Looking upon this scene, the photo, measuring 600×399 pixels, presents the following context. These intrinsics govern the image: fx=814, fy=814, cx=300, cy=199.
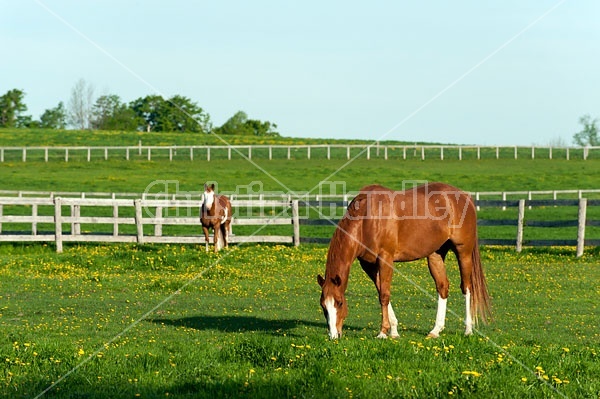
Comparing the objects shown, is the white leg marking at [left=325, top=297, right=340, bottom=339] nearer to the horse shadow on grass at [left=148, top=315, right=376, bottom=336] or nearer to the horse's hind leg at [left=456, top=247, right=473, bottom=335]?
the horse shadow on grass at [left=148, top=315, right=376, bottom=336]

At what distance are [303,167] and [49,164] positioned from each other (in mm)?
18406

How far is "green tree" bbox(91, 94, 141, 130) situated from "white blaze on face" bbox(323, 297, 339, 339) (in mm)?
109152

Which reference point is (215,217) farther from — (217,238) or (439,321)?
(439,321)

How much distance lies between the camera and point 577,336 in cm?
1145

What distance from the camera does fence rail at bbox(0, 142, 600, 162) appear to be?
208ft

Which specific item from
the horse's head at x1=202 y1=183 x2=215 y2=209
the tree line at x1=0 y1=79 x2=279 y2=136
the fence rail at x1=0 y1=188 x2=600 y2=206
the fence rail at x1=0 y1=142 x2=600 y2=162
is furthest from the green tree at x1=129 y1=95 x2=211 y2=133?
the horse's head at x1=202 y1=183 x2=215 y2=209

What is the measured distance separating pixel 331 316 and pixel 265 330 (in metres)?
2.02

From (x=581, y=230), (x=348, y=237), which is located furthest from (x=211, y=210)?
(x=348, y=237)

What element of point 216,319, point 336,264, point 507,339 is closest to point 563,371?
point 507,339

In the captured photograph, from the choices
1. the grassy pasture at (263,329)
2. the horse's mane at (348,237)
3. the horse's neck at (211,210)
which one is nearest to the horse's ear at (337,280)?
the horse's mane at (348,237)

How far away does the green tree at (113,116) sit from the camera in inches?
4592

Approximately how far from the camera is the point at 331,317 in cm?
988

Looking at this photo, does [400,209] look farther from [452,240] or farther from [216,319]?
[216,319]

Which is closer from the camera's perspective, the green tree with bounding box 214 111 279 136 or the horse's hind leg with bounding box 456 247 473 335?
the horse's hind leg with bounding box 456 247 473 335
